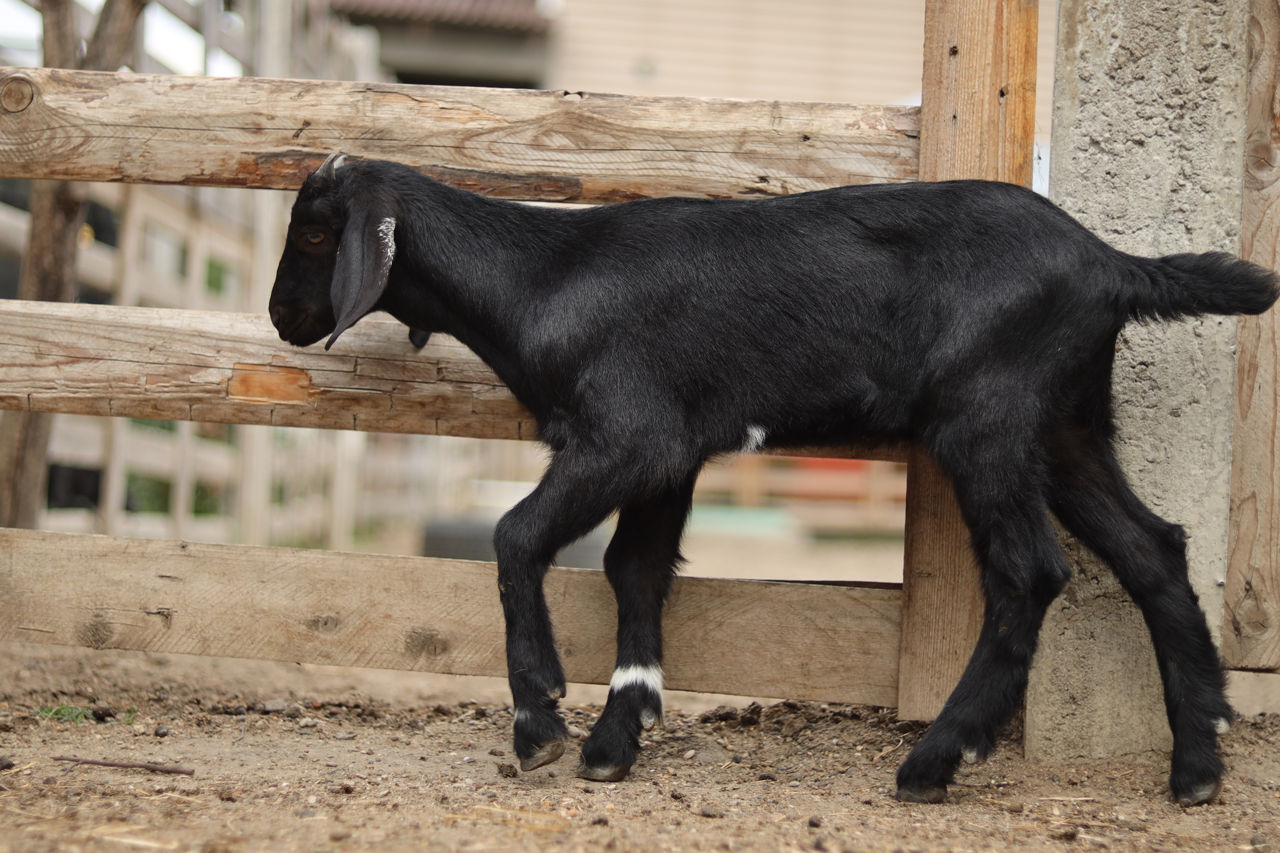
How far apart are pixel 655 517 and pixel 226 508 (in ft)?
19.9

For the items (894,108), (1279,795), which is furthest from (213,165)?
(1279,795)

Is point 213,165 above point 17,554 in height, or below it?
above

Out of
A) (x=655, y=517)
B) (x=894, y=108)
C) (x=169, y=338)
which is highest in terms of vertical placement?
(x=894, y=108)

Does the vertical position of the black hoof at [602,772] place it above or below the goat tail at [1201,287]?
below

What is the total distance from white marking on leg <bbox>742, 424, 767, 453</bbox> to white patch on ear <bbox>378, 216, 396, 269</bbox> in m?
1.08

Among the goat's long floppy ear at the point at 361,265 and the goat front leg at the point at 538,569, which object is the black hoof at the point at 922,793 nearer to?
the goat front leg at the point at 538,569

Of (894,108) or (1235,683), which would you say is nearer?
(894,108)

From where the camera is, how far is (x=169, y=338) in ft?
12.2

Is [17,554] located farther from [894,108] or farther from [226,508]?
[226,508]

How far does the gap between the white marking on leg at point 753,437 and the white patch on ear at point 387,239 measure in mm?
1081

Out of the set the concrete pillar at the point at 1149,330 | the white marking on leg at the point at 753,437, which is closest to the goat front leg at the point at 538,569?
the white marking on leg at the point at 753,437

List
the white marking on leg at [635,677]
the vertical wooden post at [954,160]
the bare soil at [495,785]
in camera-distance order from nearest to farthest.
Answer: the bare soil at [495,785]
the white marking on leg at [635,677]
the vertical wooden post at [954,160]

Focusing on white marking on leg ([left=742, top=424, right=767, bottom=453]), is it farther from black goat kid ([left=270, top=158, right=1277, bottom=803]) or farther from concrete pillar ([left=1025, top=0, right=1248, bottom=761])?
concrete pillar ([left=1025, top=0, right=1248, bottom=761])

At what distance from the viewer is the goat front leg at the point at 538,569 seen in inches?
120
